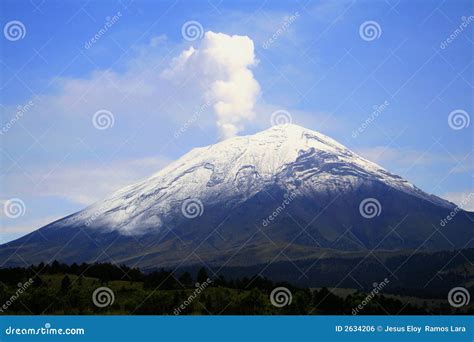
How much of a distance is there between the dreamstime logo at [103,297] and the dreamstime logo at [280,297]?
49.6 feet

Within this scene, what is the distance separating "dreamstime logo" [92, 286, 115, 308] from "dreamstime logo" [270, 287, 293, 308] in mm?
15126

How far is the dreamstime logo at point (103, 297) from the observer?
6175 centimetres

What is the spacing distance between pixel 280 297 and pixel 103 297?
17716 mm

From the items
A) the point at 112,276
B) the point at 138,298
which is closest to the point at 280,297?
the point at 138,298

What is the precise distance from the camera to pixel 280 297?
68.9 metres

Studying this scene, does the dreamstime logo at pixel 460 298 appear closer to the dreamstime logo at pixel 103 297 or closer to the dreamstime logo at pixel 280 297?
the dreamstime logo at pixel 280 297

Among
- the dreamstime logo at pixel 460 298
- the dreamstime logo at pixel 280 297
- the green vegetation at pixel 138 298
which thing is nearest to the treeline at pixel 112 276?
the green vegetation at pixel 138 298
